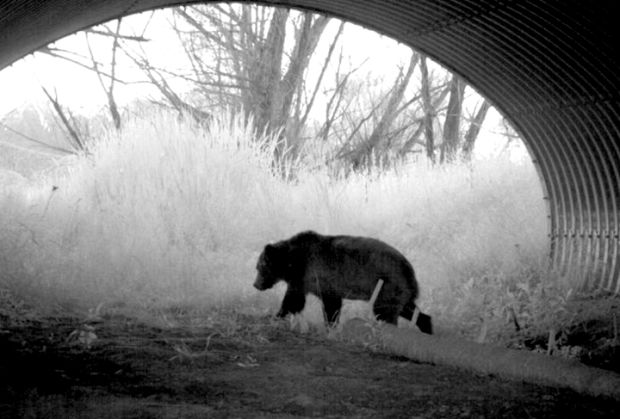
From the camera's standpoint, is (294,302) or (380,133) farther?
(380,133)

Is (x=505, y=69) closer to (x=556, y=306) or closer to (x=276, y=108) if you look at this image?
(x=556, y=306)

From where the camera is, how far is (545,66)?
28.0ft

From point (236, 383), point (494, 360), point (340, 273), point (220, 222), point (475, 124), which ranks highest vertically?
point (475, 124)

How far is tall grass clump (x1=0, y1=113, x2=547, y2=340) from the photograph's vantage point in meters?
10.4

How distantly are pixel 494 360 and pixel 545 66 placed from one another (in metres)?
3.71

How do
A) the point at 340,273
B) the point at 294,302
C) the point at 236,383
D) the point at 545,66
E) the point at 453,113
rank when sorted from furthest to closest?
the point at 453,113
the point at 294,302
the point at 545,66
the point at 340,273
the point at 236,383

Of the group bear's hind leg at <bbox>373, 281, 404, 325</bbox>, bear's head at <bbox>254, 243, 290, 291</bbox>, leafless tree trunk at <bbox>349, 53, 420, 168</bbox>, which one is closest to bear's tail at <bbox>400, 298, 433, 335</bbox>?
bear's hind leg at <bbox>373, 281, 404, 325</bbox>

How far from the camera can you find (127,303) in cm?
1014

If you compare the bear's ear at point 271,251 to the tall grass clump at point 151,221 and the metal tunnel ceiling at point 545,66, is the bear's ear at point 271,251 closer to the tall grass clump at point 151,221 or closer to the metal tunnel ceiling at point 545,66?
the tall grass clump at point 151,221

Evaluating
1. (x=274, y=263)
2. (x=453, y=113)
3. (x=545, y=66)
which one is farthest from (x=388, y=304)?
(x=453, y=113)

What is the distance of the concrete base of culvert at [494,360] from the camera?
529 centimetres

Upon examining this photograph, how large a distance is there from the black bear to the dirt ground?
1.94 ft

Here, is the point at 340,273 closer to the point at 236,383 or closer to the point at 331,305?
the point at 331,305

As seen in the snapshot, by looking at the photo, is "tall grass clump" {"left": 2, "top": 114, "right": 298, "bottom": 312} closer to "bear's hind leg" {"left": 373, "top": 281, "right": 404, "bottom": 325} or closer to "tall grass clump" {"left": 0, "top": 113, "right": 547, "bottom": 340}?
"tall grass clump" {"left": 0, "top": 113, "right": 547, "bottom": 340}
